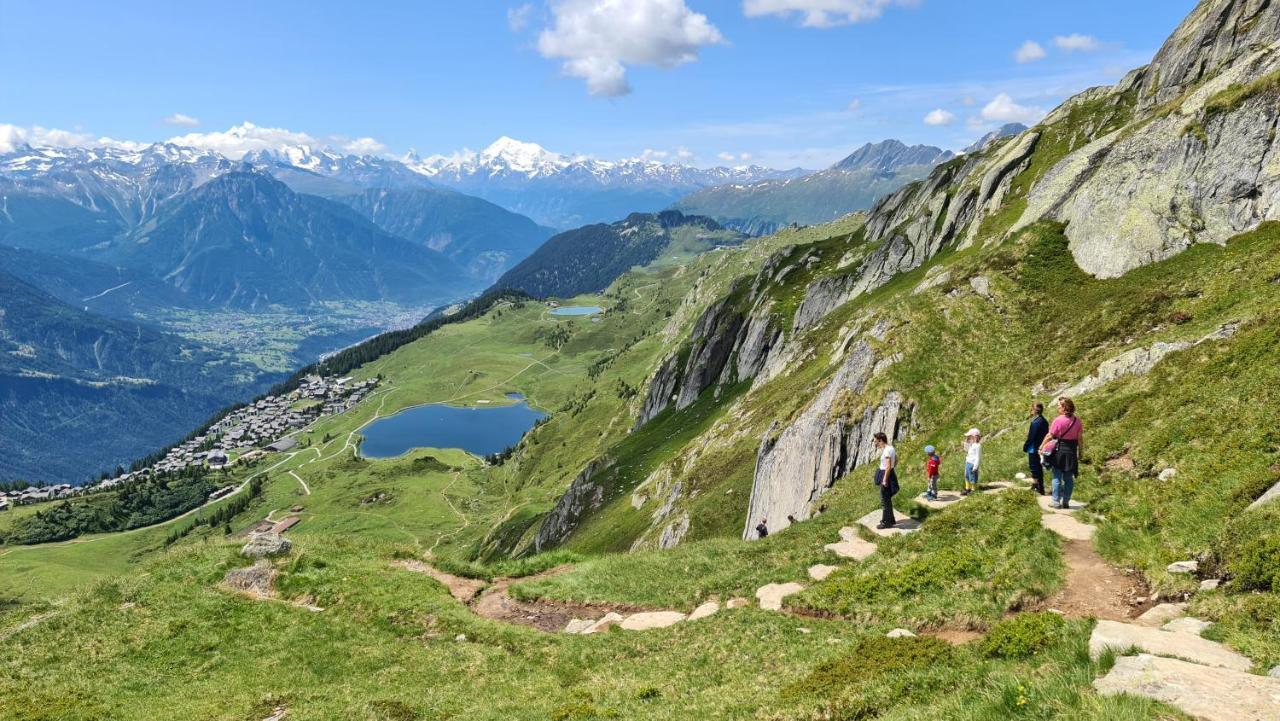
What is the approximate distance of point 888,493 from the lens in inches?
1062

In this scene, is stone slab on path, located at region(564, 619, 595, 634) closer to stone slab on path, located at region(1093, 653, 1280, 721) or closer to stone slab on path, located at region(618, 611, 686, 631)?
stone slab on path, located at region(618, 611, 686, 631)

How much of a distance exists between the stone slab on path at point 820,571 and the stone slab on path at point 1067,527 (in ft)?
25.0

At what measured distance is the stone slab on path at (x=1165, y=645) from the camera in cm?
1148

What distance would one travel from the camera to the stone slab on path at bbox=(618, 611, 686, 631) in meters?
24.2

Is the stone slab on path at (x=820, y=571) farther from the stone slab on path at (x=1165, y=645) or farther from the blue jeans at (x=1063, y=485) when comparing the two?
the stone slab on path at (x=1165, y=645)

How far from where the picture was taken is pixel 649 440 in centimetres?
13375

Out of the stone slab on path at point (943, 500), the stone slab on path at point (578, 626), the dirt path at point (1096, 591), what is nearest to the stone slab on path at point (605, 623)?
the stone slab on path at point (578, 626)

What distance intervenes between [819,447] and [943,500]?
84.3 feet

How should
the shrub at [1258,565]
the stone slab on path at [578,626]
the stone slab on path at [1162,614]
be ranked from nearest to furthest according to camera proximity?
the shrub at [1258,565], the stone slab on path at [1162,614], the stone slab on path at [578,626]

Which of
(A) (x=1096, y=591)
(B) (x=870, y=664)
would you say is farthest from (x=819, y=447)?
(B) (x=870, y=664)

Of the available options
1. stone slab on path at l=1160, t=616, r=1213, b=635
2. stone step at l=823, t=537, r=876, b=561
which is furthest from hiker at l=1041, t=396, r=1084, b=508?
stone slab on path at l=1160, t=616, r=1213, b=635

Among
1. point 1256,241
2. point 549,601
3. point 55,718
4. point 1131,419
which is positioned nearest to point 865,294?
point 1256,241

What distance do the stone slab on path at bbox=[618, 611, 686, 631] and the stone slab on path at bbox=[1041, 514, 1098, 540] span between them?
1369 cm

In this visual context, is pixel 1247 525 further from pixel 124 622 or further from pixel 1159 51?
pixel 1159 51
